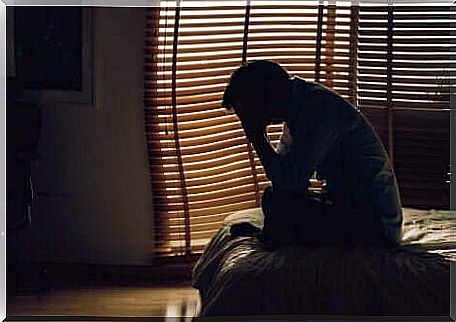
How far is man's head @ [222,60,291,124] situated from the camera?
232 cm

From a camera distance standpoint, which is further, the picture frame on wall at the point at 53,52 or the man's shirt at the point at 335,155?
the picture frame on wall at the point at 53,52

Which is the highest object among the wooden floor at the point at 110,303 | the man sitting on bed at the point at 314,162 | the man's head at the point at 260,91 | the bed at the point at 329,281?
the man's head at the point at 260,91

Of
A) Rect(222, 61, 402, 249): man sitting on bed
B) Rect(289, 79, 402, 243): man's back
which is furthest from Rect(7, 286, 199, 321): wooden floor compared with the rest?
Rect(289, 79, 402, 243): man's back

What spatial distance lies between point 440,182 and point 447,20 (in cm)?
45

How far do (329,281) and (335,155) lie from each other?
1.14 feet

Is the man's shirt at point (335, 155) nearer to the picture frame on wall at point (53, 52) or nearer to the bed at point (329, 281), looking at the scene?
the bed at point (329, 281)

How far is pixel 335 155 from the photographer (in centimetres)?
230

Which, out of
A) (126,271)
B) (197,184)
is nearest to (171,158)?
(197,184)

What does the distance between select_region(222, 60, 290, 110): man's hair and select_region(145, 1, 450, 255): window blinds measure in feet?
0.07

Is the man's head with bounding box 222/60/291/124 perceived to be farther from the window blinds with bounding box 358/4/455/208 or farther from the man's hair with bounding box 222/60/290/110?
the window blinds with bounding box 358/4/455/208

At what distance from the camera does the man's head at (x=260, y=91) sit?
2324 millimetres

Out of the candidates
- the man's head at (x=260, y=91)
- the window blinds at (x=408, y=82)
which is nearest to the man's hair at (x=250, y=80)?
the man's head at (x=260, y=91)

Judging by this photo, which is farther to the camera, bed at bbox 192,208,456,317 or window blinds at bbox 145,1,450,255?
window blinds at bbox 145,1,450,255

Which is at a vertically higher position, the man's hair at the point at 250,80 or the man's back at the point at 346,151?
the man's hair at the point at 250,80
